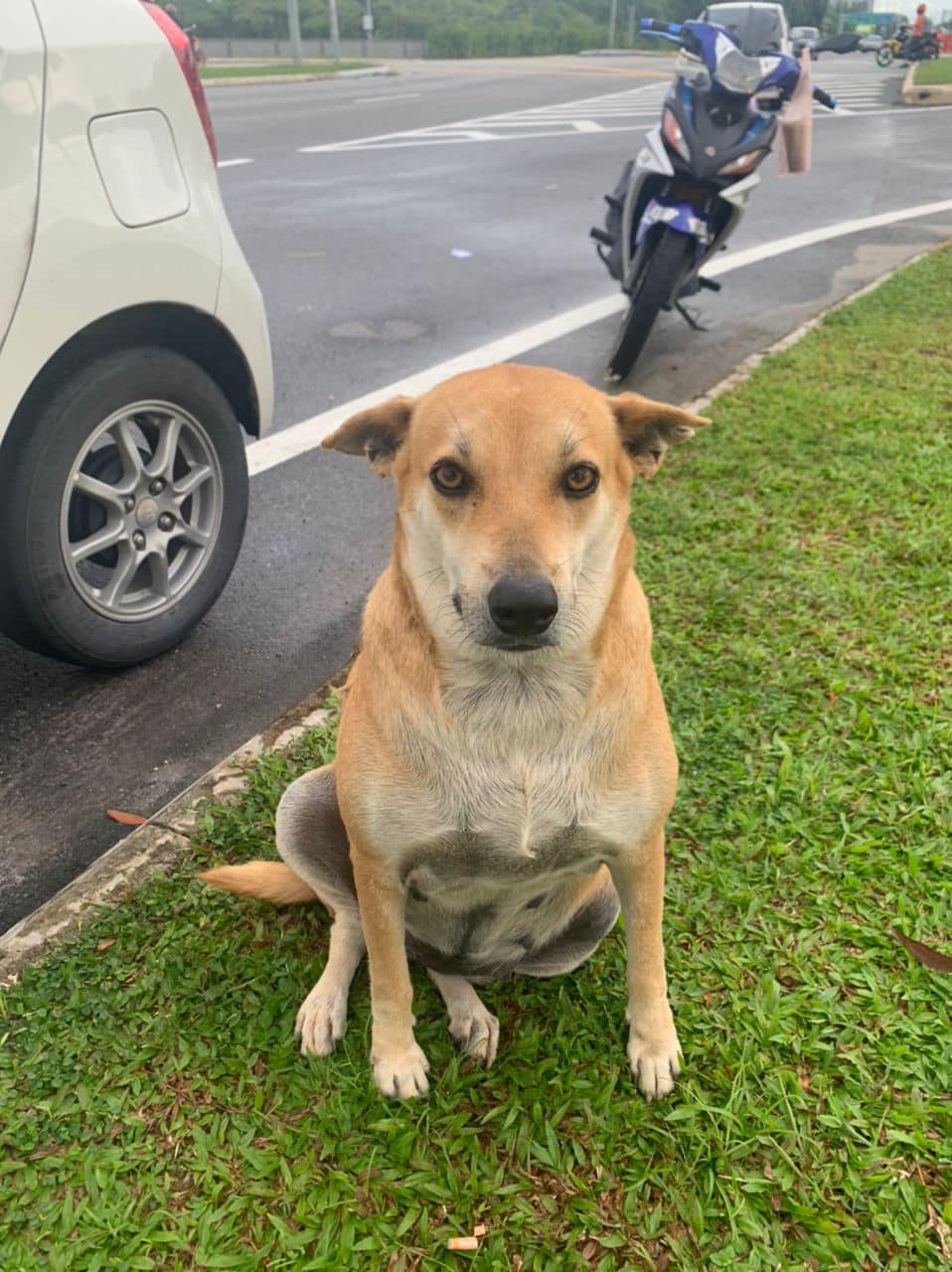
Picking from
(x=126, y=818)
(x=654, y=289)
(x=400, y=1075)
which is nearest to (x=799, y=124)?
(x=654, y=289)

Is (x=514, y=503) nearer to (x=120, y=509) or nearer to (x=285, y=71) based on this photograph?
(x=120, y=509)

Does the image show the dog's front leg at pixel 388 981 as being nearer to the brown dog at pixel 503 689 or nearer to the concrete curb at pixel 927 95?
the brown dog at pixel 503 689

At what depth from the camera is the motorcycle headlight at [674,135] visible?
235 inches

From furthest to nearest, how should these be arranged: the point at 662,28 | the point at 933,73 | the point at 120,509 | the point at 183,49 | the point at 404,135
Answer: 1. the point at 933,73
2. the point at 404,135
3. the point at 662,28
4. the point at 120,509
5. the point at 183,49

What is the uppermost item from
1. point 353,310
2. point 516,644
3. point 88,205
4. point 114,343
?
point 88,205

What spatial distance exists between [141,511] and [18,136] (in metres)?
1.19

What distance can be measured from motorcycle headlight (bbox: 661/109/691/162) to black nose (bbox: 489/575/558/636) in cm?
520

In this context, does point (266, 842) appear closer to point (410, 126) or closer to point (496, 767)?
point (496, 767)

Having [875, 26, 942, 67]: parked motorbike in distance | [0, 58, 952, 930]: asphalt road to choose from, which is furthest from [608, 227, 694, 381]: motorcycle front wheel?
[875, 26, 942, 67]: parked motorbike in distance

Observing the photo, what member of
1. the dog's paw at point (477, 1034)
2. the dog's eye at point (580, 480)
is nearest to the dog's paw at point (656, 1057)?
the dog's paw at point (477, 1034)

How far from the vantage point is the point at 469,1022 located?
89.9 inches

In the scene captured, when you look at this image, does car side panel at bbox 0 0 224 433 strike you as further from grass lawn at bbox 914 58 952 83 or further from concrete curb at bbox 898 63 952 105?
A: grass lawn at bbox 914 58 952 83

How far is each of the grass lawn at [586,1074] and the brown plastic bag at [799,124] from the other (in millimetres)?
4263

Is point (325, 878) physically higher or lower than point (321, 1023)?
higher
